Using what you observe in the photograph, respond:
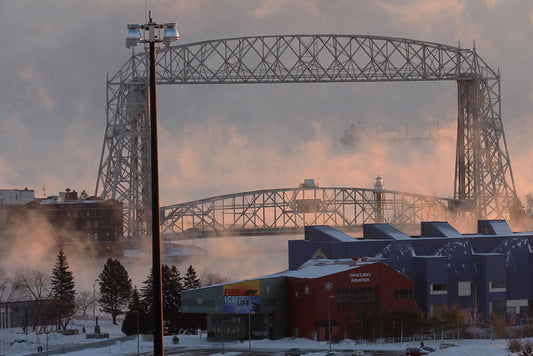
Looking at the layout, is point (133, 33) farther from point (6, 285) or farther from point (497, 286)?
point (6, 285)

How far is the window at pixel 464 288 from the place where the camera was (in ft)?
241

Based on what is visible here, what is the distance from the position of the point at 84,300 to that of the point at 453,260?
106 ft

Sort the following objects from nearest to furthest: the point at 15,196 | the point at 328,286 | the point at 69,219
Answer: the point at 328,286 → the point at 69,219 → the point at 15,196

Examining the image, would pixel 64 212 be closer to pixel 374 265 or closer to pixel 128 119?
pixel 128 119

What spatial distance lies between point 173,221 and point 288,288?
57377 millimetres

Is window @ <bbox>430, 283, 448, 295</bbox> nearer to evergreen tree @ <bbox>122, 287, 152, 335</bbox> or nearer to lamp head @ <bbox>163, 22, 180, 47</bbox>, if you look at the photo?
evergreen tree @ <bbox>122, 287, 152, 335</bbox>

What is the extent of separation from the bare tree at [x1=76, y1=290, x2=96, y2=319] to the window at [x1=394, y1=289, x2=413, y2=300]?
32000 millimetres

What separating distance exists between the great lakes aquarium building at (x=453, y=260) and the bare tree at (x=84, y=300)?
21609 mm

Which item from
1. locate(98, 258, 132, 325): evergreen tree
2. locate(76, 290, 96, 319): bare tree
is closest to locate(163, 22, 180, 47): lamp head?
locate(98, 258, 132, 325): evergreen tree

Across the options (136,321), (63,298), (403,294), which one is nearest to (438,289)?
(403,294)

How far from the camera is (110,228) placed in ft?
354

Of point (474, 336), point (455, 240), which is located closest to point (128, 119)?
point (455, 240)

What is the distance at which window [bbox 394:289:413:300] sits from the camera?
67.5 m

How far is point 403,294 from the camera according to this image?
222 feet
